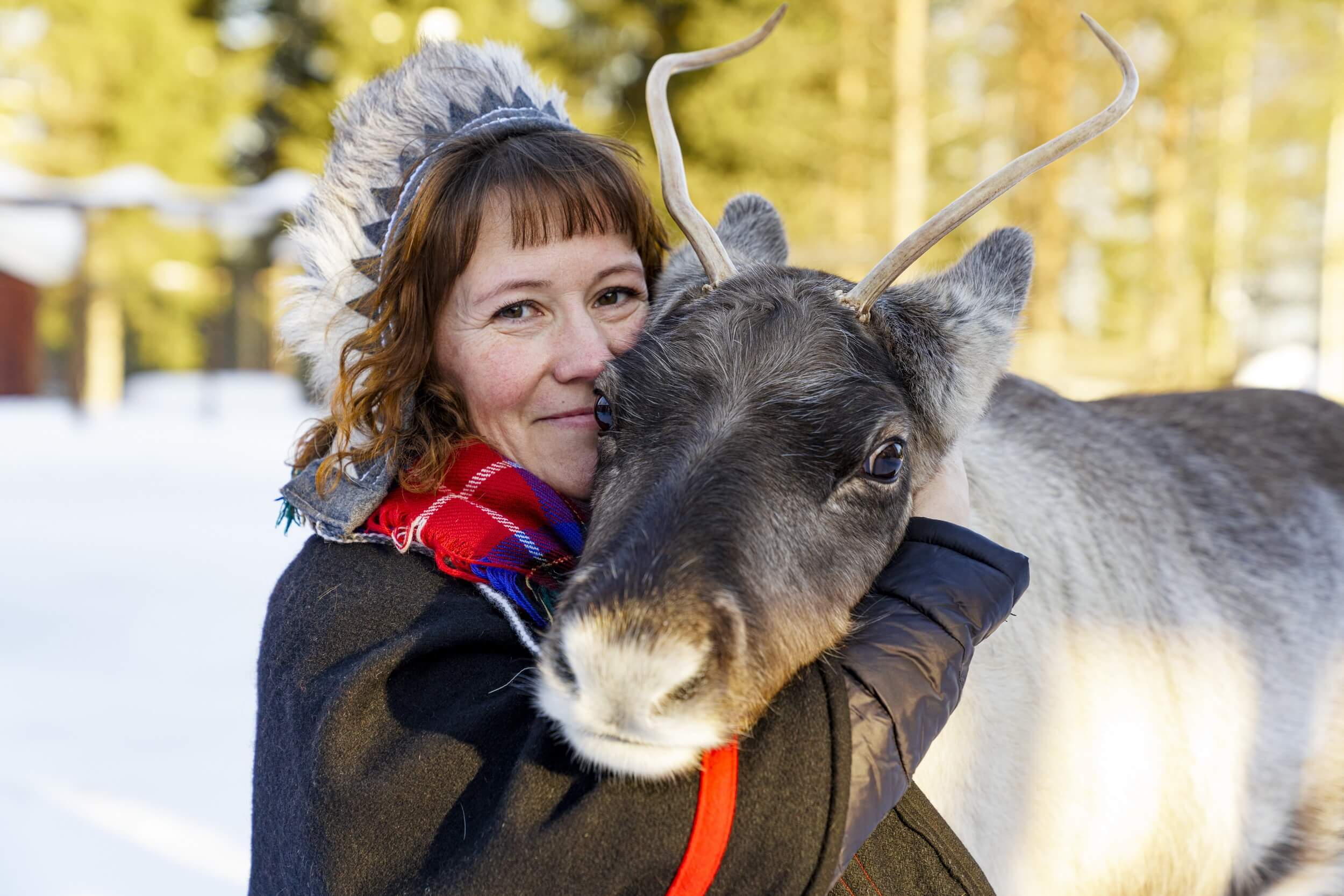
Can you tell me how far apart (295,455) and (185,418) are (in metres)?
16.0

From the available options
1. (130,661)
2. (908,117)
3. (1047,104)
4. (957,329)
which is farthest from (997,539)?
(1047,104)

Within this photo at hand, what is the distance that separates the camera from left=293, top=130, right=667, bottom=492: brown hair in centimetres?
230

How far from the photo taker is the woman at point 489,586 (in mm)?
1612

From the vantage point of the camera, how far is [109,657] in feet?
21.1

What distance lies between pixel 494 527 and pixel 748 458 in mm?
537

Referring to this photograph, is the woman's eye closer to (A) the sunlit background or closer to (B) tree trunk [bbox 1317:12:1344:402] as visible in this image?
(A) the sunlit background

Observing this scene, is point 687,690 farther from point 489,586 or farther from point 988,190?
point 988,190

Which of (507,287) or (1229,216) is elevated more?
(1229,216)

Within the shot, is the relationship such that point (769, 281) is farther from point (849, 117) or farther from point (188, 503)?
point (849, 117)

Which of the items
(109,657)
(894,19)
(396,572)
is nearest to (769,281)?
(396,572)

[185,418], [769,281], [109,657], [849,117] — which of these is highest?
[849,117]

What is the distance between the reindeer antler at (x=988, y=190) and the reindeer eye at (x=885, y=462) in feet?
1.06

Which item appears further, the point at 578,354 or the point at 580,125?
the point at 580,125

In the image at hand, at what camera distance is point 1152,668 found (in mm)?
2852
